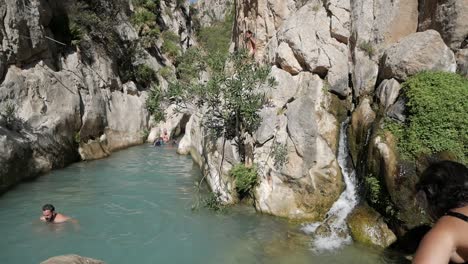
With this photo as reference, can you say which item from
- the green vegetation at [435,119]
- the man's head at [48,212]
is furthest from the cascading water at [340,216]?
the man's head at [48,212]

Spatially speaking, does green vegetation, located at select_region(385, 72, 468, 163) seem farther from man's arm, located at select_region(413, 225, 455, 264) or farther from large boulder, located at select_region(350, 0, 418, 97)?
man's arm, located at select_region(413, 225, 455, 264)

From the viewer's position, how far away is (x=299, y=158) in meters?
11.0

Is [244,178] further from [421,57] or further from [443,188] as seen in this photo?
[443,188]

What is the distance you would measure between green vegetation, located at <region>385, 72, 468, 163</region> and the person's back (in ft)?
22.5

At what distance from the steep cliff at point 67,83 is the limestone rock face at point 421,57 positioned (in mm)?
13201

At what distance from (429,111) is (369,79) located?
3444mm

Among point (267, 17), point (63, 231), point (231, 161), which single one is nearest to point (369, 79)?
point (231, 161)

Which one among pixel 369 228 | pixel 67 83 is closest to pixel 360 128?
pixel 369 228

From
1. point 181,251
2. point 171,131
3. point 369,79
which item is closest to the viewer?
point 181,251

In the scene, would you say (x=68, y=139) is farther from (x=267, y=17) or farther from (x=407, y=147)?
(x=407, y=147)

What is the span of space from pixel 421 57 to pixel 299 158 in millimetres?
4304

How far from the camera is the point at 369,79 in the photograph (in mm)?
11883

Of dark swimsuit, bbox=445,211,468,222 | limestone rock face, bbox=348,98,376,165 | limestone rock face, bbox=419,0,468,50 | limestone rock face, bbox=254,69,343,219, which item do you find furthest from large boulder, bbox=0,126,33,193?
limestone rock face, bbox=419,0,468,50

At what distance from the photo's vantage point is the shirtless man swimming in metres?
9.81
